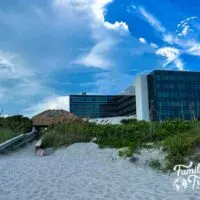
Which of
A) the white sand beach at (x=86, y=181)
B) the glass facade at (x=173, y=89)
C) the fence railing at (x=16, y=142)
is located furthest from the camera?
the glass facade at (x=173, y=89)

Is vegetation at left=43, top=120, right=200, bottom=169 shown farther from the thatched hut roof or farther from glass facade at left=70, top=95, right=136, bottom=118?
glass facade at left=70, top=95, right=136, bottom=118

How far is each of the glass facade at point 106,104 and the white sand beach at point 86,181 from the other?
6972 centimetres

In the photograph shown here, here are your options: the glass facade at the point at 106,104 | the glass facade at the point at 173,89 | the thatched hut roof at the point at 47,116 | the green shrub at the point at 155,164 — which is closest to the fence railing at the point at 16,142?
the thatched hut roof at the point at 47,116

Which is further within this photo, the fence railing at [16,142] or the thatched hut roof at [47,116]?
the thatched hut roof at [47,116]

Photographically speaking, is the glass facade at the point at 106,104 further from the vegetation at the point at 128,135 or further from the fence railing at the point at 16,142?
the vegetation at the point at 128,135

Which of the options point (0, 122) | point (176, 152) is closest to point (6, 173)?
point (176, 152)

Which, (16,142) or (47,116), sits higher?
(47,116)

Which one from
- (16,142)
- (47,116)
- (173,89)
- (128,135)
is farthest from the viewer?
(173,89)

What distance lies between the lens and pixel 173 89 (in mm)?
81812

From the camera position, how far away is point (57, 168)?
10.0 m

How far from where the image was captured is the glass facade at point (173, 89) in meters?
79.5

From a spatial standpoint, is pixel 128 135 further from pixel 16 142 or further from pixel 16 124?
pixel 16 124

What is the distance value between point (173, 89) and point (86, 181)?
2972 inches

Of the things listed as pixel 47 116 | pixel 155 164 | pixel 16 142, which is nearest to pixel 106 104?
pixel 47 116
